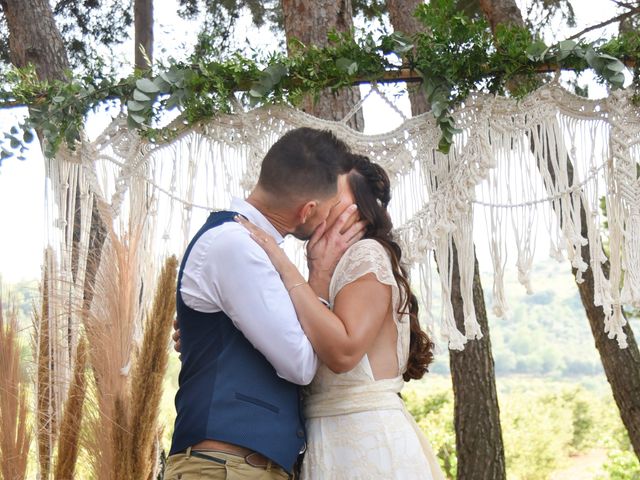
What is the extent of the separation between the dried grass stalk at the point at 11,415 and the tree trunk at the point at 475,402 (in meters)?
2.49

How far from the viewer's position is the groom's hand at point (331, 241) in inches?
73.6

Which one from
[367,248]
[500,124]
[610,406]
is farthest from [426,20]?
[610,406]

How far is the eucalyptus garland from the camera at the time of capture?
224 cm

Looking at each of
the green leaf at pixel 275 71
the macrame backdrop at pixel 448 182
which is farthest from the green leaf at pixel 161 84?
the green leaf at pixel 275 71

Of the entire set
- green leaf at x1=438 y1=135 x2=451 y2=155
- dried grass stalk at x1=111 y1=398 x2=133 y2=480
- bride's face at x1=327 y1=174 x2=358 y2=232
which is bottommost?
dried grass stalk at x1=111 y1=398 x2=133 y2=480

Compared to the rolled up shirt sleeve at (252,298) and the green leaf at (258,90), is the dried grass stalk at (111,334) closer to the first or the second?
the green leaf at (258,90)

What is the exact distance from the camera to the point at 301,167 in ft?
5.79

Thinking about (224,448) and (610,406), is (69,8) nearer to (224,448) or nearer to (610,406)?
(224,448)

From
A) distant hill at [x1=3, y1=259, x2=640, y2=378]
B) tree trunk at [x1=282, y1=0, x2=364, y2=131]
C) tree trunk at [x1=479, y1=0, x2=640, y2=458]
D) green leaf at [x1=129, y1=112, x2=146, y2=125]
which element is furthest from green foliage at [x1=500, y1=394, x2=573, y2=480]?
distant hill at [x1=3, y1=259, x2=640, y2=378]

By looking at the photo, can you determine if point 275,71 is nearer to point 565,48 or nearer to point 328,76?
point 328,76

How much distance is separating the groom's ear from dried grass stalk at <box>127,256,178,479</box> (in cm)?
70

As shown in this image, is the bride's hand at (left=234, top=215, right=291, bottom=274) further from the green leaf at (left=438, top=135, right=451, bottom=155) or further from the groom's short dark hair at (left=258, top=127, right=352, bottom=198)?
the green leaf at (left=438, top=135, right=451, bottom=155)

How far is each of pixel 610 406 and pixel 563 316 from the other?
18.1m

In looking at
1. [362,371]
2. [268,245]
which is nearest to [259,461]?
[362,371]
